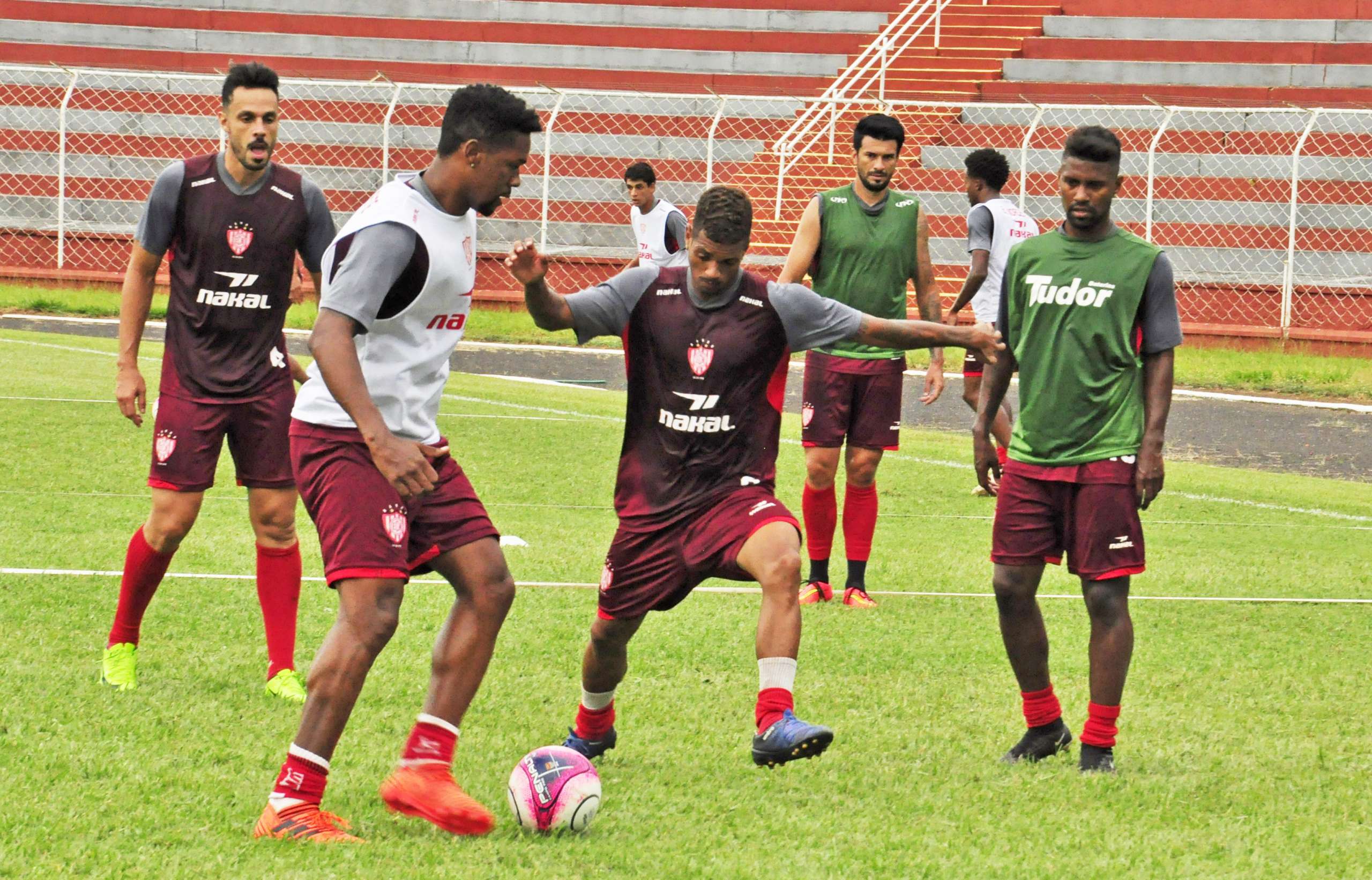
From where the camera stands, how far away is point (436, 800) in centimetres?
435

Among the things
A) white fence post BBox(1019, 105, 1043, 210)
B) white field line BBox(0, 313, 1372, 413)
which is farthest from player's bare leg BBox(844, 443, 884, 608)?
white fence post BBox(1019, 105, 1043, 210)

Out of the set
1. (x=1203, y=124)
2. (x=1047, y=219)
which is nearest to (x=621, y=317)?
(x=1047, y=219)

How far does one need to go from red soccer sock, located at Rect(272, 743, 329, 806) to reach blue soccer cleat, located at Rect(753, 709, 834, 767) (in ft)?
3.75

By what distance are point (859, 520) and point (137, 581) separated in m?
3.55

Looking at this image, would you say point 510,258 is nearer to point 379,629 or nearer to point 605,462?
point 379,629

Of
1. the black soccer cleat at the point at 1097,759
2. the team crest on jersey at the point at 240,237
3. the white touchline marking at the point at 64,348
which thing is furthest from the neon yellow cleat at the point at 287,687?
the white touchline marking at the point at 64,348

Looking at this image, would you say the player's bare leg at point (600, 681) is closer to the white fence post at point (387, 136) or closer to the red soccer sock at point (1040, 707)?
the red soccer sock at point (1040, 707)

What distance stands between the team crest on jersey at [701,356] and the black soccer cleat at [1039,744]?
5.04 ft

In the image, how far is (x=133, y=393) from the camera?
6070mm

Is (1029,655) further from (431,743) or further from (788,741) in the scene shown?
(431,743)

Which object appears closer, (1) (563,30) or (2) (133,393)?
(2) (133,393)

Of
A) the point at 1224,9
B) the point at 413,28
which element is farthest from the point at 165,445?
the point at 413,28

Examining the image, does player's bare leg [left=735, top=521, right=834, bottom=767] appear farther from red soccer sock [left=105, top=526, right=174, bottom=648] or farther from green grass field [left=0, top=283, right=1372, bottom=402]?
green grass field [left=0, top=283, right=1372, bottom=402]

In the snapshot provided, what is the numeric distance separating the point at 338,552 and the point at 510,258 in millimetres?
916
